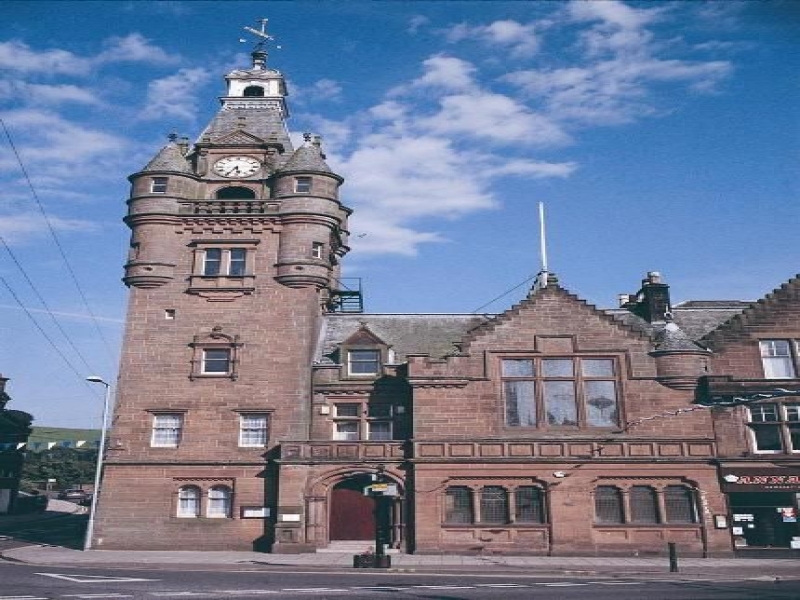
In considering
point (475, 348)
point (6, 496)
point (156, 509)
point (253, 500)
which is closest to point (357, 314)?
point (475, 348)

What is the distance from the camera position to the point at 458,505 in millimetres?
28141

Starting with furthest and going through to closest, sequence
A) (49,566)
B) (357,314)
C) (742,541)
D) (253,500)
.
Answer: (357,314) < (253,500) < (742,541) < (49,566)

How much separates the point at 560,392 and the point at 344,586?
1528cm

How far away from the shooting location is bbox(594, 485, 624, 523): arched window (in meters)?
27.9

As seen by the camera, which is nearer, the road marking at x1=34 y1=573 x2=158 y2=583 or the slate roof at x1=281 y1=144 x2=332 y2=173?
the road marking at x1=34 y1=573 x2=158 y2=583

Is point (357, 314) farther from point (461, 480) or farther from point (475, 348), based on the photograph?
point (461, 480)

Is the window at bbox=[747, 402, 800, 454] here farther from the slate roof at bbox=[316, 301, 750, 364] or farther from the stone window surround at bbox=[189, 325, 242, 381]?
the stone window surround at bbox=[189, 325, 242, 381]

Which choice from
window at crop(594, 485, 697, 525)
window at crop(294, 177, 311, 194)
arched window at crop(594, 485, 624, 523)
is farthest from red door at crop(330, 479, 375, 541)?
window at crop(294, 177, 311, 194)

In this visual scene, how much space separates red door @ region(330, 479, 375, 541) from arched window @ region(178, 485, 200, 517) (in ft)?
20.8

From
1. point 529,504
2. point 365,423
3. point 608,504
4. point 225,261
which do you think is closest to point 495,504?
point 529,504

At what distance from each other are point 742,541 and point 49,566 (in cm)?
2818

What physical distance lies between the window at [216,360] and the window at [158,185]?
9.38 meters

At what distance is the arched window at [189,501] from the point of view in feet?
96.5

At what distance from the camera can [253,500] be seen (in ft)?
95.5
